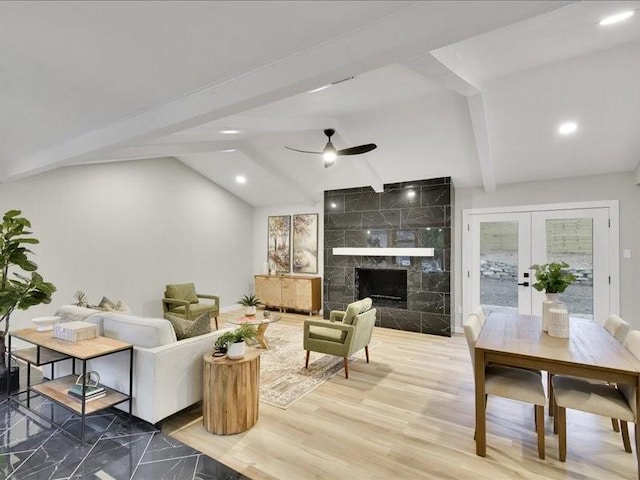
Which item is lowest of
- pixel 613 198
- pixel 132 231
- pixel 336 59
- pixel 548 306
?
pixel 548 306

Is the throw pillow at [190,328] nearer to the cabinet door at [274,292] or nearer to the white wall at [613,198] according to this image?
the cabinet door at [274,292]

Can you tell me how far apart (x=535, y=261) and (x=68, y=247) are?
287 inches

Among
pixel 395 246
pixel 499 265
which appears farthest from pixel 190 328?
pixel 499 265

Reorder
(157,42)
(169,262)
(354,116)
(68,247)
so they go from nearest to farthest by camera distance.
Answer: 1. (157,42)
2. (354,116)
3. (68,247)
4. (169,262)

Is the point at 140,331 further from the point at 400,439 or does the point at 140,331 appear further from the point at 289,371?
the point at 400,439

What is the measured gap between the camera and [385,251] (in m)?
6.16

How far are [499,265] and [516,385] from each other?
3.51 m

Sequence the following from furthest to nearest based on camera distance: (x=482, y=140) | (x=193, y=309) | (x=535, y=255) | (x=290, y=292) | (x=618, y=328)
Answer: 1. (x=290, y=292)
2. (x=193, y=309)
3. (x=535, y=255)
4. (x=482, y=140)
5. (x=618, y=328)

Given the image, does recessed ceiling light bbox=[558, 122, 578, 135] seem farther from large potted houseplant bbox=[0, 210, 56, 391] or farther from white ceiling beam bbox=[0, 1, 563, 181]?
large potted houseplant bbox=[0, 210, 56, 391]

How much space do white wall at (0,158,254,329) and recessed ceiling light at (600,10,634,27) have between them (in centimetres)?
640

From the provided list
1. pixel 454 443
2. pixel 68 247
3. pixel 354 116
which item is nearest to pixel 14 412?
pixel 68 247

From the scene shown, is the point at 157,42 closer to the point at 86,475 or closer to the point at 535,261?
the point at 86,475

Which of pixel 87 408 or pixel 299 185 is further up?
pixel 299 185

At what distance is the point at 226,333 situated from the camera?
282 cm
